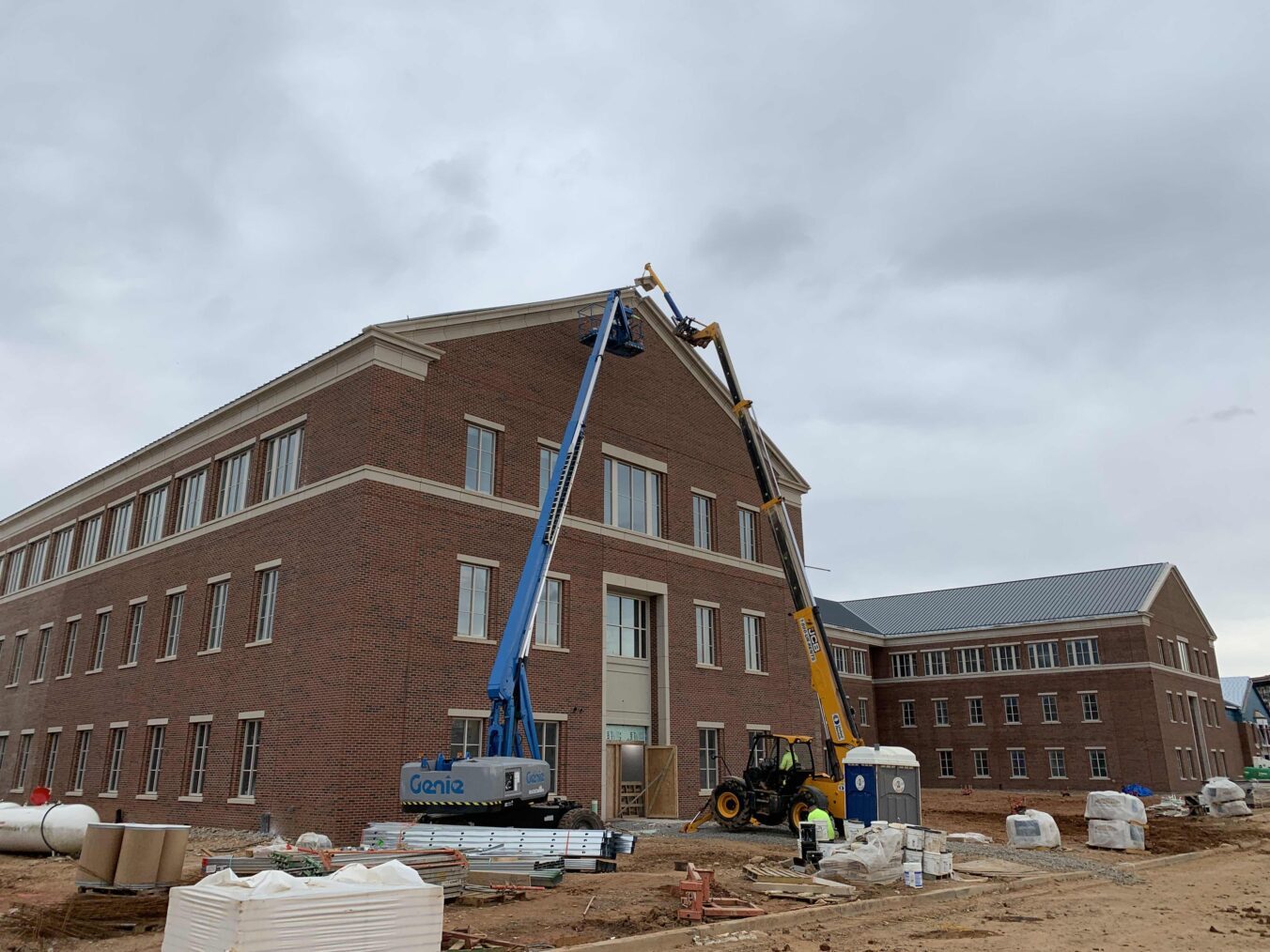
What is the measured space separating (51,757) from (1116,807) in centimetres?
3141

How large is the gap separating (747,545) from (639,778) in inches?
364

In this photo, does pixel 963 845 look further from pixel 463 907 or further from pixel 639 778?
pixel 463 907

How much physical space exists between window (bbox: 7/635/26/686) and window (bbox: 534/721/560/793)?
76.4ft

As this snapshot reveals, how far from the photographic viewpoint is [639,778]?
2770 centimetres

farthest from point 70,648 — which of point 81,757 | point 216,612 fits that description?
point 216,612

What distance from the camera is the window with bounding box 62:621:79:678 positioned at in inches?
1312

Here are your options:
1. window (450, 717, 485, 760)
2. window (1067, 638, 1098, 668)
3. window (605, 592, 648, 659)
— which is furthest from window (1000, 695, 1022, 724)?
window (450, 717, 485, 760)

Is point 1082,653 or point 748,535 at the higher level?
point 748,535

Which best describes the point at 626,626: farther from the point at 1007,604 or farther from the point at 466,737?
the point at 1007,604

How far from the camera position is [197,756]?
25281 millimetres

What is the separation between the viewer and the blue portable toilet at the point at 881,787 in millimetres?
19609

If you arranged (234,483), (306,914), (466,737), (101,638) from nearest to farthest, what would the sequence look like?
1. (306,914)
2. (466,737)
3. (234,483)
4. (101,638)

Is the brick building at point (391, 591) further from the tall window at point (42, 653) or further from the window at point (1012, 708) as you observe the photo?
the window at point (1012, 708)

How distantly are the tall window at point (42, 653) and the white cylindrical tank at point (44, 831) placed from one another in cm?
1625
